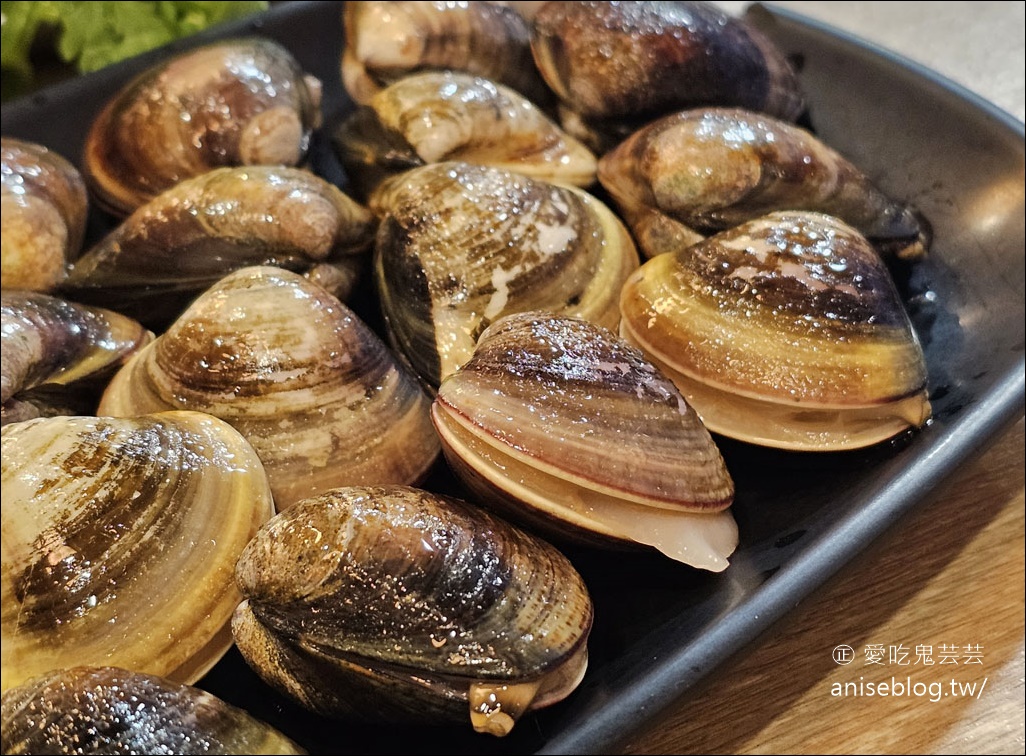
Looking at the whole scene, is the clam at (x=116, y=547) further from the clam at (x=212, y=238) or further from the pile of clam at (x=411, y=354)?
the clam at (x=212, y=238)

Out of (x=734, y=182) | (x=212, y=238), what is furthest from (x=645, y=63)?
(x=212, y=238)

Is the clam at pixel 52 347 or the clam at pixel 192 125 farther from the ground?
the clam at pixel 192 125

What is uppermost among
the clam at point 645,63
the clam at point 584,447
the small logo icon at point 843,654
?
the clam at point 645,63

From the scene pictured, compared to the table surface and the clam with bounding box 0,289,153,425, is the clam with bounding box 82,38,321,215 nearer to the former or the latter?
the clam with bounding box 0,289,153,425

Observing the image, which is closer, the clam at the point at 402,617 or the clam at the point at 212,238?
the clam at the point at 402,617

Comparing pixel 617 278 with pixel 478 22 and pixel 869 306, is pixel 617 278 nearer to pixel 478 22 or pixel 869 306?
pixel 869 306

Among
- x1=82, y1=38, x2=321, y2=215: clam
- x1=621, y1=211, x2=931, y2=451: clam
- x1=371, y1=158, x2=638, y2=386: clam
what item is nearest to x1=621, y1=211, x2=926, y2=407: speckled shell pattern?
x1=621, y1=211, x2=931, y2=451: clam

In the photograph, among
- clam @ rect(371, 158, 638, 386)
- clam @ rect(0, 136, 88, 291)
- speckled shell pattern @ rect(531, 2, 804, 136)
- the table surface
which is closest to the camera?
the table surface

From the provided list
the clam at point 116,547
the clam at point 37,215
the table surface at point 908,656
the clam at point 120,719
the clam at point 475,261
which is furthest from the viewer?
the clam at point 37,215

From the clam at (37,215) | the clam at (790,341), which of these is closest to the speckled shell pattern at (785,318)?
the clam at (790,341)
